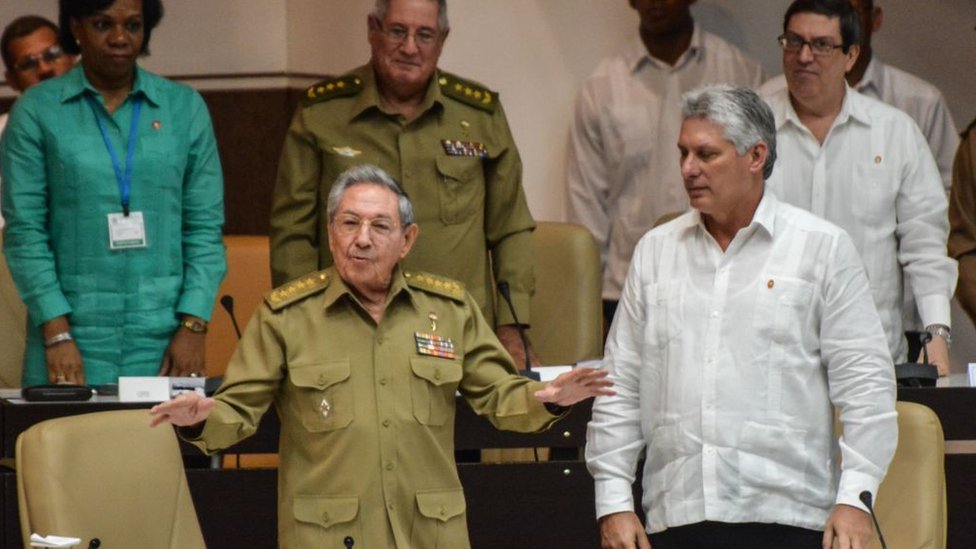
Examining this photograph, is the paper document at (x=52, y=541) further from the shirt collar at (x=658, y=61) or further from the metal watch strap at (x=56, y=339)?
the shirt collar at (x=658, y=61)

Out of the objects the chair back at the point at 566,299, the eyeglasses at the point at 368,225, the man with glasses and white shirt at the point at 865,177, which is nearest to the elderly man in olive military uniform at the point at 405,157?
the chair back at the point at 566,299

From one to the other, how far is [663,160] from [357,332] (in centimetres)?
276

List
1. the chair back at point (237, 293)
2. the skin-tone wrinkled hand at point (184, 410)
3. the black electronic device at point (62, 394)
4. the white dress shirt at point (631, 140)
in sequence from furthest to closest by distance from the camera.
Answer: the white dress shirt at point (631, 140), the chair back at point (237, 293), the black electronic device at point (62, 394), the skin-tone wrinkled hand at point (184, 410)

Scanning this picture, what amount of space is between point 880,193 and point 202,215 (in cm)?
174

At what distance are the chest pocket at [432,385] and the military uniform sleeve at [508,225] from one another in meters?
1.19

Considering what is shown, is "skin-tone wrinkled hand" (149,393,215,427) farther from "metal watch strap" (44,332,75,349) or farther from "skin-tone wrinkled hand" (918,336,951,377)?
"skin-tone wrinkled hand" (918,336,951,377)

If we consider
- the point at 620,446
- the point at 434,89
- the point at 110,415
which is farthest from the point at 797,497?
the point at 434,89

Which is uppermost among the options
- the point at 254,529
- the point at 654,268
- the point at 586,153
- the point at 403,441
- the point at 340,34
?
the point at 340,34

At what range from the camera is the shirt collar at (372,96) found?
4520 millimetres

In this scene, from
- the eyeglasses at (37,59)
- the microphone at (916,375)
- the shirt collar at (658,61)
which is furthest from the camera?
the eyeglasses at (37,59)

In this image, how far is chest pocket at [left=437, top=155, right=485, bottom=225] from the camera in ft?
14.9

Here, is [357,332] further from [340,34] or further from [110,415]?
[340,34]

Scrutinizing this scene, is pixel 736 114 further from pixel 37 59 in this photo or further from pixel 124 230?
pixel 37 59

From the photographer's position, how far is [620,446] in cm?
353
